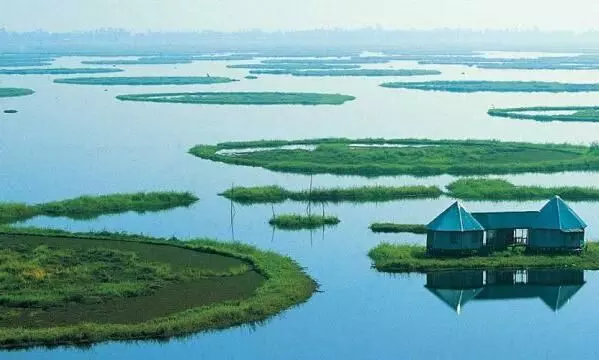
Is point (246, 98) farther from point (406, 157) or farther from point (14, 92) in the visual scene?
point (406, 157)

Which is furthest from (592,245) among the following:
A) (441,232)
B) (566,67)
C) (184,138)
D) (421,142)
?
(566,67)

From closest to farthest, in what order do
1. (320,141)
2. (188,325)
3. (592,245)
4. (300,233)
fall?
(188,325)
(592,245)
(300,233)
(320,141)

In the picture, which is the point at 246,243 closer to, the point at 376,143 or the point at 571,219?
the point at 571,219

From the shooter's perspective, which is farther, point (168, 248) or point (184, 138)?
point (184, 138)

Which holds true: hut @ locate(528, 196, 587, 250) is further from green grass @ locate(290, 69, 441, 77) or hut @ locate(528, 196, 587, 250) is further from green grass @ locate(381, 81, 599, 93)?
green grass @ locate(290, 69, 441, 77)

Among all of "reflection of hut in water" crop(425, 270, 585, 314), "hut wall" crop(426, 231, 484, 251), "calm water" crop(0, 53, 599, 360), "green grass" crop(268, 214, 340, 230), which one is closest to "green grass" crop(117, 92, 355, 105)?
"calm water" crop(0, 53, 599, 360)

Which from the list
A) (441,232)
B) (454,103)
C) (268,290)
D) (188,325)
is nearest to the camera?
(188,325)

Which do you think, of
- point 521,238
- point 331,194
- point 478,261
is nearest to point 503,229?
point 521,238

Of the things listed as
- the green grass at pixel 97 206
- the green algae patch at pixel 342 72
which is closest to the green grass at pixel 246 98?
the green algae patch at pixel 342 72
